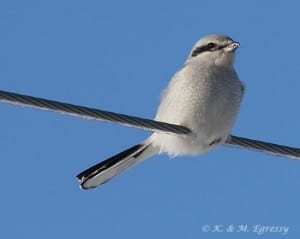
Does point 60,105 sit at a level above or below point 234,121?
below

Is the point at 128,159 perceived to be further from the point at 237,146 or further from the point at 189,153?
the point at 237,146

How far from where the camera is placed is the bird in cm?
455

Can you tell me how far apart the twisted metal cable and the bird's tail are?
0.58 metres

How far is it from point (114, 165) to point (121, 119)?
119 centimetres

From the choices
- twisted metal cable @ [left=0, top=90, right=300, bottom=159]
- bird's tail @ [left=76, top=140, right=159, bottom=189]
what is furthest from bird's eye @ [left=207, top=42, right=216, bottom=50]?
twisted metal cable @ [left=0, top=90, right=300, bottom=159]

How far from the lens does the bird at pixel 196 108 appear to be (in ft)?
14.9

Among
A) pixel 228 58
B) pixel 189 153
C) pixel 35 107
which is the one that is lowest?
pixel 35 107

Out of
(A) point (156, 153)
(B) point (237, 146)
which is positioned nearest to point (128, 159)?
(A) point (156, 153)

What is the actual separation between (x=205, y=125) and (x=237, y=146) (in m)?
0.28

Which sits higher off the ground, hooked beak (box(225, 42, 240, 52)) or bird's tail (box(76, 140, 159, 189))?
hooked beak (box(225, 42, 240, 52))

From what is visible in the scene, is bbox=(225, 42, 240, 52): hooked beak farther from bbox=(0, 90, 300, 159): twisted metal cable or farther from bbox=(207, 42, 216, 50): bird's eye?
bbox=(0, 90, 300, 159): twisted metal cable

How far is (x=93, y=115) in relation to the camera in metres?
3.61

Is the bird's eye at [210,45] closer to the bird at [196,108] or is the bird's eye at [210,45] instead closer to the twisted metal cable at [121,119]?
the bird at [196,108]

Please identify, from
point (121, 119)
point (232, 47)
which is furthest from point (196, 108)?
point (121, 119)
